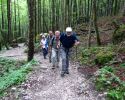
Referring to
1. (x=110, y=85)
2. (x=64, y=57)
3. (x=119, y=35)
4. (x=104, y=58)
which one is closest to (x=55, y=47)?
(x=64, y=57)

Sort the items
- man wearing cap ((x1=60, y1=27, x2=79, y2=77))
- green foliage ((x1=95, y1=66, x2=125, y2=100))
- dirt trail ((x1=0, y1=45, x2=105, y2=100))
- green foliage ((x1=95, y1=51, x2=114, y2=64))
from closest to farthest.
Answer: green foliage ((x1=95, y1=66, x2=125, y2=100)) → dirt trail ((x1=0, y1=45, x2=105, y2=100)) → man wearing cap ((x1=60, y1=27, x2=79, y2=77)) → green foliage ((x1=95, y1=51, x2=114, y2=64))

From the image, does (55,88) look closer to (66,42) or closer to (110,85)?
(110,85)

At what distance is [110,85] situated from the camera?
10820 millimetres

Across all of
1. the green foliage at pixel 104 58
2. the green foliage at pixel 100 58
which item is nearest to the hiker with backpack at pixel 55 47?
the green foliage at pixel 100 58

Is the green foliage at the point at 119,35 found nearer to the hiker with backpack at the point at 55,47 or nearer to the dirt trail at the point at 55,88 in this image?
the hiker with backpack at the point at 55,47

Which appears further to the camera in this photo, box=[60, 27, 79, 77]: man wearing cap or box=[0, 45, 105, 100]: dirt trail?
box=[60, 27, 79, 77]: man wearing cap

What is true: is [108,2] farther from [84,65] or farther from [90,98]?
Result: [90,98]

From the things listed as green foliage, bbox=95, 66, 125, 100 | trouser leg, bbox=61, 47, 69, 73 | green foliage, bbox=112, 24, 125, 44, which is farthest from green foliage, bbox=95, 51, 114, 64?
green foliage, bbox=112, 24, 125, 44

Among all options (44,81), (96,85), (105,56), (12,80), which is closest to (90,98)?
(96,85)

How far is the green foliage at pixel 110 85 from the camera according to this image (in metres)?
9.70

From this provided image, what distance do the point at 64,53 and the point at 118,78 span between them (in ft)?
11.5

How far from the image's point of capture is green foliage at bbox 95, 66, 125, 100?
9703 millimetres

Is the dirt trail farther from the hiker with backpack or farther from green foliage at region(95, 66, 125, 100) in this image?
the hiker with backpack

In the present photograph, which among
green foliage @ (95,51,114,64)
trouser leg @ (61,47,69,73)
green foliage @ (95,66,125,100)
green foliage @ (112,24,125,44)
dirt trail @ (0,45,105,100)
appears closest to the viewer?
green foliage @ (95,66,125,100)
